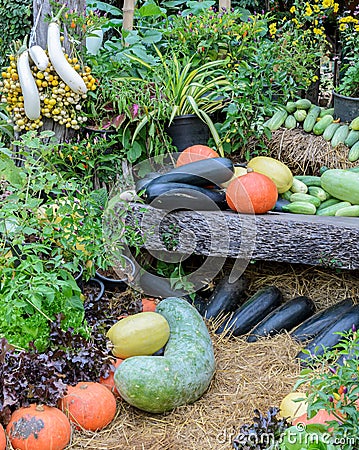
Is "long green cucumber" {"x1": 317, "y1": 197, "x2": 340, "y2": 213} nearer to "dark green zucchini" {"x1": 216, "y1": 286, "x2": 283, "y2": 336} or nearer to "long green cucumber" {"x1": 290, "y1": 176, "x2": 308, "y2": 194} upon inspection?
"long green cucumber" {"x1": 290, "y1": 176, "x2": 308, "y2": 194}

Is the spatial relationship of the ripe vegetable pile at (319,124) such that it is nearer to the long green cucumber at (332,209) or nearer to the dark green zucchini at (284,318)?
the long green cucumber at (332,209)

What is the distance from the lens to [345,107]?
4.37 meters

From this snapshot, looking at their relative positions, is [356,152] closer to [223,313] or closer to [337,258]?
[337,258]

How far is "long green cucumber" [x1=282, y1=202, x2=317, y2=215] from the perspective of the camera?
3.79 m

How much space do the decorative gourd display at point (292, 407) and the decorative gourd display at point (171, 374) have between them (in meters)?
0.43

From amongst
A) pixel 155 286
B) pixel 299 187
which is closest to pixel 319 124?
pixel 299 187

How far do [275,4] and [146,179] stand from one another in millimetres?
4270

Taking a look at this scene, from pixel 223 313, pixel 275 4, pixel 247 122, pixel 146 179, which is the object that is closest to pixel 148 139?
pixel 146 179

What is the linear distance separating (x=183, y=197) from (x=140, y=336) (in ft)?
3.31

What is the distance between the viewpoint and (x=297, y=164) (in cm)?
430

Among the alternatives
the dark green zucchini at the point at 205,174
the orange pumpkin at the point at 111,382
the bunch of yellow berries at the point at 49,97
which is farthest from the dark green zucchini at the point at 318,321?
the bunch of yellow berries at the point at 49,97

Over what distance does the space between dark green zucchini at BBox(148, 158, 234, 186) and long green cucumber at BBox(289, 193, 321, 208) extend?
1.49ft

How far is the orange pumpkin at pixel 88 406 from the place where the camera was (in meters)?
2.70

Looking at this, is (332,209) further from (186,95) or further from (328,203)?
(186,95)
